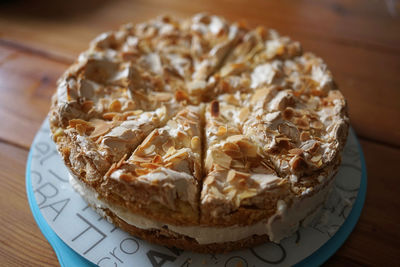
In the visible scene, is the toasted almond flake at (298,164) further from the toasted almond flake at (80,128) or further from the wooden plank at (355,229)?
the toasted almond flake at (80,128)

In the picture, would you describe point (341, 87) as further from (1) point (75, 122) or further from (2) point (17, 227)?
(2) point (17, 227)

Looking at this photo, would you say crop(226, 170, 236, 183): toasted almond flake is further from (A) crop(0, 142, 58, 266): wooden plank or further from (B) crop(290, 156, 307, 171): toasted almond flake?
(A) crop(0, 142, 58, 266): wooden plank

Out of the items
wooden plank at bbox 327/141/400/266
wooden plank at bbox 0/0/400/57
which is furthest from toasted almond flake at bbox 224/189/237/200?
wooden plank at bbox 0/0/400/57

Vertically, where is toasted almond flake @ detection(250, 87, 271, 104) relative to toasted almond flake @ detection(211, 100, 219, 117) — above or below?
above

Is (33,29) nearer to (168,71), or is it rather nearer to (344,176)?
(168,71)

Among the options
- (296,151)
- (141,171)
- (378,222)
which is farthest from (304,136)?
(141,171)

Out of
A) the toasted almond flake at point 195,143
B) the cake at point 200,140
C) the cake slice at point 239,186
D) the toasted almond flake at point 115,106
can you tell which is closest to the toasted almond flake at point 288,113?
the cake at point 200,140
